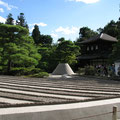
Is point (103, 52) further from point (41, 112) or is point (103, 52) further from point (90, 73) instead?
point (41, 112)

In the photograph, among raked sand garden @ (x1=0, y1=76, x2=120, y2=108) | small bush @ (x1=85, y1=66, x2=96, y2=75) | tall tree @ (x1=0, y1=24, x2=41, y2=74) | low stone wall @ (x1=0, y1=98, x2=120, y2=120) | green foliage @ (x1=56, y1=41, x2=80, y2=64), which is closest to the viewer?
low stone wall @ (x1=0, y1=98, x2=120, y2=120)

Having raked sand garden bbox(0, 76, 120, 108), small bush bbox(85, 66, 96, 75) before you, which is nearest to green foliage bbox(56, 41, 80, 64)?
small bush bbox(85, 66, 96, 75)

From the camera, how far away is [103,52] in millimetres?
23094

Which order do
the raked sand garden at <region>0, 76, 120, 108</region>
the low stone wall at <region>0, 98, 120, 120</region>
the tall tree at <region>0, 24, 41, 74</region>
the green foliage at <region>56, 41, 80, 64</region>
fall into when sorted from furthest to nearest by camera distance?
the green foliage at <region>56, 41, 80, 64</region>, the tall tree at <region>0, 24, 41, 74</region>, the raked sand garden at <region>0, 76, 120, 108</region>, the low stone wall at <region>0, 98, 120, 120</region>

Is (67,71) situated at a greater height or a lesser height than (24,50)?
lesser

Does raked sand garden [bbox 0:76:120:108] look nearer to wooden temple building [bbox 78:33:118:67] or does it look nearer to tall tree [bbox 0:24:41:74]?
tall tree [bbox 0:24:41:74]

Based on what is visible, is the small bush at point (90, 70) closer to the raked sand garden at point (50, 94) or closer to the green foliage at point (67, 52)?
the raked sand garden at point (50, 94)

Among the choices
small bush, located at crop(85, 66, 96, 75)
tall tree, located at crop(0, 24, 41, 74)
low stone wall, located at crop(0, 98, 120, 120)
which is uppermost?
tall tree, located at crop(0, 24, 41, 74)

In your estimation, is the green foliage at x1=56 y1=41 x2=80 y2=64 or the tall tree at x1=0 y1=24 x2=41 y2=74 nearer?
the tall tree at x1=0 y1=24 x2=41 y2=74

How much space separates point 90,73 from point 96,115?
1130 centimetres

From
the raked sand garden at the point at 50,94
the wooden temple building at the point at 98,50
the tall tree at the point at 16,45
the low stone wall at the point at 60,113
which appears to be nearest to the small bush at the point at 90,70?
the tall tree at the point at 16,45

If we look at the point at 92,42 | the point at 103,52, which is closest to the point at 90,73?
the point at 103,52

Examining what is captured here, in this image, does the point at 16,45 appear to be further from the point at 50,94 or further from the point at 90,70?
the point at 50,94

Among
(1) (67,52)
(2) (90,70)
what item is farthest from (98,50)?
(2) (90,70)
